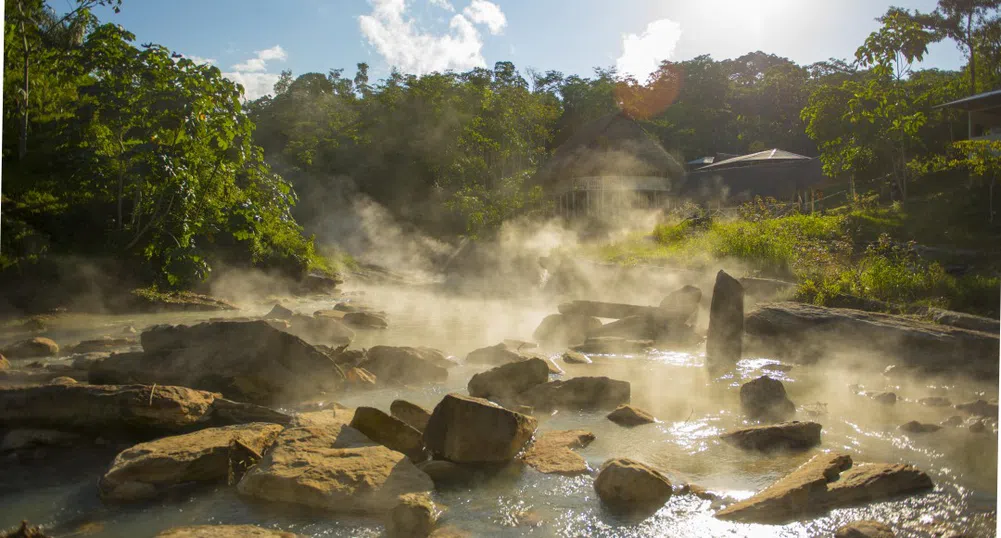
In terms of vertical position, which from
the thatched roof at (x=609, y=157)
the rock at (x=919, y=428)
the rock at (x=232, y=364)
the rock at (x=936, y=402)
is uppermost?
the thatched roof at (x=609, y=157)

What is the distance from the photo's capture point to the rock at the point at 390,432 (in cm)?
345

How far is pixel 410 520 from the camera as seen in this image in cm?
263

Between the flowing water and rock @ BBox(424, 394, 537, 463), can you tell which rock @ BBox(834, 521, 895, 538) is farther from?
rock @ BBox(424, 394, 537, 463)

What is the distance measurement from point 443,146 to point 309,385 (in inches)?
552

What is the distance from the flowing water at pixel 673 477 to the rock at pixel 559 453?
0.07m

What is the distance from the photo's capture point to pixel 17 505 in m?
2.84

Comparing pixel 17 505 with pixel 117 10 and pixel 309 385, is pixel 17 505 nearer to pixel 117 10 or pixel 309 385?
pixel 309 385

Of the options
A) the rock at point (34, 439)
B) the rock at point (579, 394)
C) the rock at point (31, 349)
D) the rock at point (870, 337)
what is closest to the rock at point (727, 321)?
the rock at point (870, 337)

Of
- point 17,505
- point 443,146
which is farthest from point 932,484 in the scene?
point 443,146

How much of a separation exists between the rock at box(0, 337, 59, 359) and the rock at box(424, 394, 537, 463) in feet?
13.8

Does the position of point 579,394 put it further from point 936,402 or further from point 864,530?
point 936,402

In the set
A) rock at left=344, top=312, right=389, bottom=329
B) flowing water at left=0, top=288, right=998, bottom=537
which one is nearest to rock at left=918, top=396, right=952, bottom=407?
flowing water at left=0, top=288, right=998, bottom=537

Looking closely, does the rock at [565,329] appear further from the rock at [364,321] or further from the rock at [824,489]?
the rock at [824,489]

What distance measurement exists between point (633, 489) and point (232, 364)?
2928mm
